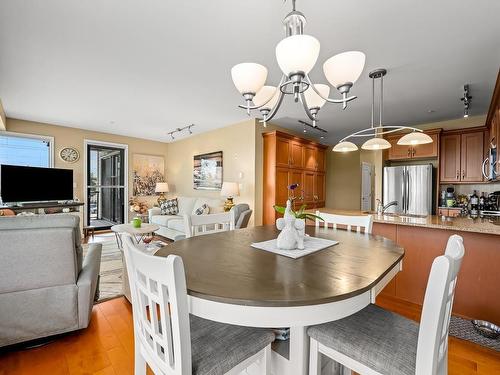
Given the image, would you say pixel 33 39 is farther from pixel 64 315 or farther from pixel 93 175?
pixel 93 175

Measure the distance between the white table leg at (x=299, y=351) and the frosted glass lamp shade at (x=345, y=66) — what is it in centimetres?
135

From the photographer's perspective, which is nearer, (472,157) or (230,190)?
(472,157)

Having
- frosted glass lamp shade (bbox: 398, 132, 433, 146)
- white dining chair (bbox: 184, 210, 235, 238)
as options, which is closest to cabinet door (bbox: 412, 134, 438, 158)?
frosted glass lamp shade (bbox: 398, 132, 433, 146)

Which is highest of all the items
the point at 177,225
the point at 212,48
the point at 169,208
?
the point at 212,48

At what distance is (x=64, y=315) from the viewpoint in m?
1.70

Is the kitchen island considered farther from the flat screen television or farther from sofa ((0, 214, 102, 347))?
the flat screen television

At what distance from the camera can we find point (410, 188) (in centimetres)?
423

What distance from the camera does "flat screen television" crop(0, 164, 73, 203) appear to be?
414cm

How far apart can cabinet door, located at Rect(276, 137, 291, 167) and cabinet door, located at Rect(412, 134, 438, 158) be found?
2233mm

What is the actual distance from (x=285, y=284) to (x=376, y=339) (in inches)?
17.3

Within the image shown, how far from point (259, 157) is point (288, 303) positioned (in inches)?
151

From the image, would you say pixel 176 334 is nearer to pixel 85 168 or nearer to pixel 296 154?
pixel 296 154

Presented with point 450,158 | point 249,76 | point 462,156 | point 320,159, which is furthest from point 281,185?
point 249,76

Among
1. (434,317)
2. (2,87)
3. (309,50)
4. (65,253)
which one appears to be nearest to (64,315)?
(65,253)
